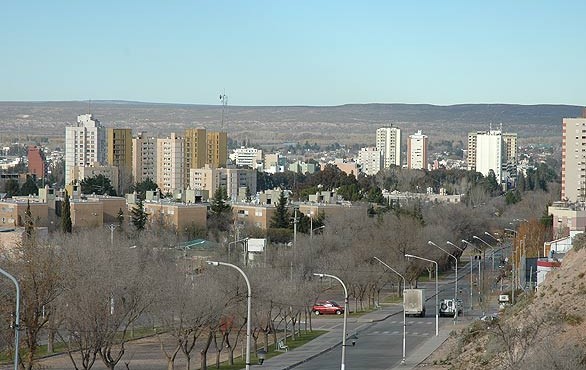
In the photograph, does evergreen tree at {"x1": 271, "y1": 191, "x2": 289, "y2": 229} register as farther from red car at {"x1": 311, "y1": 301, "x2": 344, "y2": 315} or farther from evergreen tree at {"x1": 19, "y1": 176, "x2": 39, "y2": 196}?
red car at {"x1": 311, "y1": 301, "x2": 344, "y2": 315}

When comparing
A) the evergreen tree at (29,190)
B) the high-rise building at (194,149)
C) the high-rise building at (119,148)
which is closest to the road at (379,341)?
the evergreen tree at (29,190)

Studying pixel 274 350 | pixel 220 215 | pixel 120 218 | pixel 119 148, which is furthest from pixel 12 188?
pixel 274 350

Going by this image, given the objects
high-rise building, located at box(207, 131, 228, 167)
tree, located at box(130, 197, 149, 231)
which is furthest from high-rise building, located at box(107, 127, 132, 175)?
tree, located at box(130, 197, 149, 231)

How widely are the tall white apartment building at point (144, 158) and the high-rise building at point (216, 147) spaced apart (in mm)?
6342

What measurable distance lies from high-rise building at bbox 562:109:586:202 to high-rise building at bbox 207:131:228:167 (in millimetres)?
45613

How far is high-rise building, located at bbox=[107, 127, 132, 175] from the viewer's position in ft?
492

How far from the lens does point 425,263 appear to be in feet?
219

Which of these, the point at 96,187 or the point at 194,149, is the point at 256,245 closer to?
the point at 96,187

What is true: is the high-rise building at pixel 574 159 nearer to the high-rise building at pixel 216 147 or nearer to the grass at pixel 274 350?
the high-rise building at pixel 216 147

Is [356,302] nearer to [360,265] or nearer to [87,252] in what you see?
[360,265]

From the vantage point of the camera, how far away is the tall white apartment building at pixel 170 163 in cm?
15075

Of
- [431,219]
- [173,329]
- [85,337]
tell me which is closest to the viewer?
[85,337]

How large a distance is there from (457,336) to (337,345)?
12.7 ft

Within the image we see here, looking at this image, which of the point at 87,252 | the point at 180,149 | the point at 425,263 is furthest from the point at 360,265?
the point at 180,149
